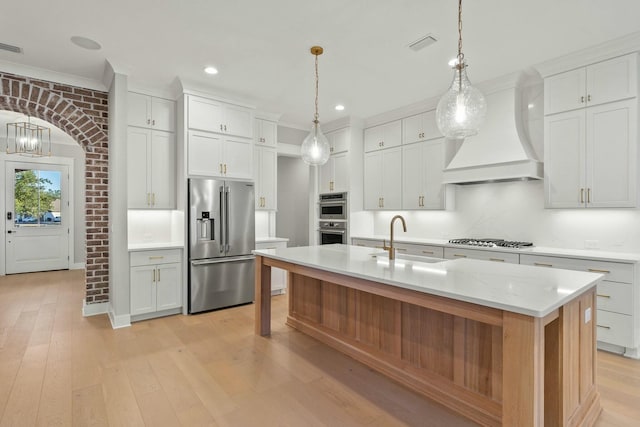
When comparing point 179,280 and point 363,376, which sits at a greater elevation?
point 179,280

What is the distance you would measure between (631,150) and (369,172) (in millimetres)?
3280

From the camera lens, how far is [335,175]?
19.2 feet

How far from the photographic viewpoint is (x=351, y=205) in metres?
5.59

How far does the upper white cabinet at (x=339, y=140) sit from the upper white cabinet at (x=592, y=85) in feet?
9.36

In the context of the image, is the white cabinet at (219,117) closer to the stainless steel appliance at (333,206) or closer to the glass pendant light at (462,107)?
the stainless steel appliance at (333,206)

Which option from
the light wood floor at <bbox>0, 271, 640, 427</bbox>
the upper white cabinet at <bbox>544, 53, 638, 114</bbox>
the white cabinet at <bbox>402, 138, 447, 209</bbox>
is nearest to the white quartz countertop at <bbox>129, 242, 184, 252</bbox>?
the light wood floor at <bbox>0, 271, 640, 427</bbox>

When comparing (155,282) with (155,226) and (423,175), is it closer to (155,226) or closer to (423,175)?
(155,226)

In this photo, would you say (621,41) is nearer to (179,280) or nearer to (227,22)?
(227,22)

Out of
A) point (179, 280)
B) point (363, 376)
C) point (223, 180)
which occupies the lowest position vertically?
point (363, 376)

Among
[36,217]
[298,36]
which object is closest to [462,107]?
[298,36]

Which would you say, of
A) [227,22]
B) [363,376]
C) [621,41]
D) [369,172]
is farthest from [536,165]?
[227,22]

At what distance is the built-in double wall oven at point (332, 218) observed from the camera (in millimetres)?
5646

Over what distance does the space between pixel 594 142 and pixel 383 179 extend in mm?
2709

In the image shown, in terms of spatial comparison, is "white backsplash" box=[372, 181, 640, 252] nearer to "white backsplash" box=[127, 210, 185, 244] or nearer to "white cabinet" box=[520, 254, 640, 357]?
"white cabinet" box=[520, 254, 640, 357]
